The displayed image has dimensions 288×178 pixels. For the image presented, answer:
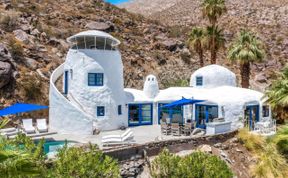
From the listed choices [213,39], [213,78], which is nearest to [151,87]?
[213,78]

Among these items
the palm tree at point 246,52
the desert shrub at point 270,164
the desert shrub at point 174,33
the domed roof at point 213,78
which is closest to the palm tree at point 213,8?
the palm tree at point 246,52

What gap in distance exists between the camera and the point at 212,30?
3291 cm

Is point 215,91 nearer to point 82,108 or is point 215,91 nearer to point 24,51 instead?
point 82,108

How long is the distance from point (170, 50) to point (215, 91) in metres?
28.1

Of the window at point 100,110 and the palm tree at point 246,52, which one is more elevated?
the palm tree at point 246,52

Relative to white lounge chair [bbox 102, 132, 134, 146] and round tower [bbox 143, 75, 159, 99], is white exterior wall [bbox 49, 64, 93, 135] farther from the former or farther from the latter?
round tower [bbox 143, 75, 159, 99]

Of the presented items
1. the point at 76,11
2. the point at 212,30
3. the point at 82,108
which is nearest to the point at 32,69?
the point at 82,108

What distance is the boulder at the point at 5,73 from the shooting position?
89.1 feet

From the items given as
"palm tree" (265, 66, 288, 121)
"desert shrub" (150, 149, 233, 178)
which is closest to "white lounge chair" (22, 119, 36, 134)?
"desert shrub" (150, 149, 233, 178)

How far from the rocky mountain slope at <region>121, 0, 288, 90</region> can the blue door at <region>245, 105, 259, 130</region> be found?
77.8 feet

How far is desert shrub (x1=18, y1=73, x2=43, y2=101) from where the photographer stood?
2922 cm

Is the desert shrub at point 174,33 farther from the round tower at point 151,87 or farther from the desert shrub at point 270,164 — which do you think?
the desert shrub at point 270,164

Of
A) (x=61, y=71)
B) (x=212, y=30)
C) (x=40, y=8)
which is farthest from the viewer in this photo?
(x=40, y=8)

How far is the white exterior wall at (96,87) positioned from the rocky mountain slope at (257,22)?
29260mm
